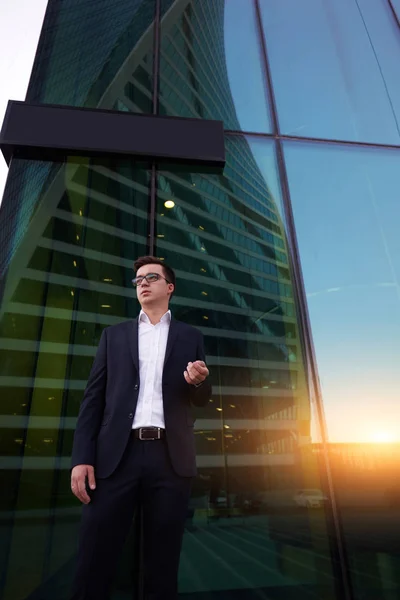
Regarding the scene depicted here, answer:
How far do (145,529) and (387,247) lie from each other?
420 cm

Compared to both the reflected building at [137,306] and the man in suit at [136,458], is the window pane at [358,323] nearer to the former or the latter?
the reflected building at [137,306]

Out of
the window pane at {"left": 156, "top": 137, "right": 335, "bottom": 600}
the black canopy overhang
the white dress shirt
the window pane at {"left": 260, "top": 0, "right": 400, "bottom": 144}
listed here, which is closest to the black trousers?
the white dress shirt

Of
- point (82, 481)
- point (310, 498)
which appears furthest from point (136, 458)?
point (310, 498)

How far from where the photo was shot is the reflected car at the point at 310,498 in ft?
10.8

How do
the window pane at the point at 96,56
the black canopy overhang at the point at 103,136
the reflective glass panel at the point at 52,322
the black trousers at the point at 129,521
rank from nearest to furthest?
the black trousers at the point at 129,521, the reflective glass panel at the point at 52,322, the black canopy overhang at the point at 103,136, the window pane at the point at 96,56

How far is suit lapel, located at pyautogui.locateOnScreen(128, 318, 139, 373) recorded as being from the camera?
6.95 ft

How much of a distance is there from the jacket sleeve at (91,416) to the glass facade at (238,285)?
1.48 metres

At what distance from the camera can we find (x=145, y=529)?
1.87 metres

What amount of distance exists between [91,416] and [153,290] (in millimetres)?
809

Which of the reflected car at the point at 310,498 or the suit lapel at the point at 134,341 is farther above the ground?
the suit lapel at the point at 134,341

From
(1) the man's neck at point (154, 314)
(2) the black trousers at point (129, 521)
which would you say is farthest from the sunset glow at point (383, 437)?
(1) the man's neck at point (154, 314)

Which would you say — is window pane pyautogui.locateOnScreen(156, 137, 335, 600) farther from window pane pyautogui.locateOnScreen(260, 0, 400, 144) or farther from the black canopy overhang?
window pane pyautogui.locateOnScreen(260, 0, 400, 144)

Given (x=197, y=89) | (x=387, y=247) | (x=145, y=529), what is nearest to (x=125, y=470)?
(x=145, y=529)

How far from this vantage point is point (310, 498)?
331 cm
